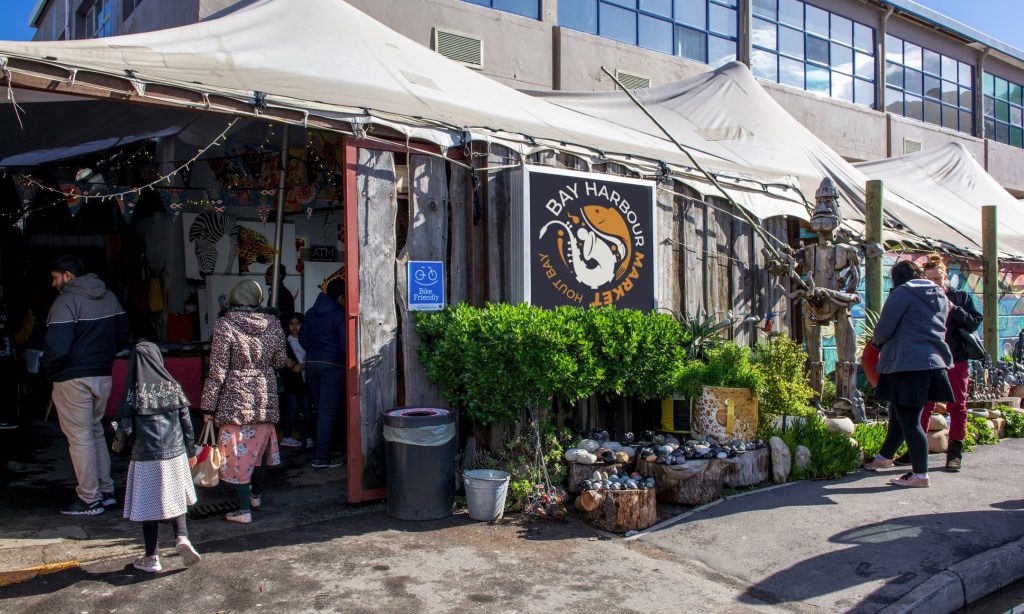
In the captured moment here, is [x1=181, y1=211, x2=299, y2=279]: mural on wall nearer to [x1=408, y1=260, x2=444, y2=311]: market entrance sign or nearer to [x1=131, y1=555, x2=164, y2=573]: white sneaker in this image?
[x1=408, y1=260, x2=444, y2=311]: market entrance sign

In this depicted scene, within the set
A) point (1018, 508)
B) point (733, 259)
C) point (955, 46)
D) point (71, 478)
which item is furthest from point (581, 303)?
point (955, 46)

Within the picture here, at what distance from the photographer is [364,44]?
859cm

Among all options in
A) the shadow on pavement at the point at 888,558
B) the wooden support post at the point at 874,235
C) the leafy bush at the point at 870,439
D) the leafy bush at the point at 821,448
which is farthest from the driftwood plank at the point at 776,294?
the shadow on pavement at the point at 888,558

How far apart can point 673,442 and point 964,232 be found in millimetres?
8945

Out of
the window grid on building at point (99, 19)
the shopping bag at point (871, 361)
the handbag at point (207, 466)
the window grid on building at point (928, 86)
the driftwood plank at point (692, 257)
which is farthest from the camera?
the window grid on building at point (928, 86)

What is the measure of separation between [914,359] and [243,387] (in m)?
5.34

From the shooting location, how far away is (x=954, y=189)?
50.5 feet

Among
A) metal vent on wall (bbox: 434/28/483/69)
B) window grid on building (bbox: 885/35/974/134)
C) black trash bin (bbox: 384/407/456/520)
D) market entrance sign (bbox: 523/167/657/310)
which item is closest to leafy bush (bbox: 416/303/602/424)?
black trash bin (bbox: 384/407/456/520)

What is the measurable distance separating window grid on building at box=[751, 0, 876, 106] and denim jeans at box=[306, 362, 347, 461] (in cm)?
1467

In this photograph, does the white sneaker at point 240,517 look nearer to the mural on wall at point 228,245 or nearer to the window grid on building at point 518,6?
the mural on wall at point 228,245

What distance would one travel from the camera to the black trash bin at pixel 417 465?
5.90 m

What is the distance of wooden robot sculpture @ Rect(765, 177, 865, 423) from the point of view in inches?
310

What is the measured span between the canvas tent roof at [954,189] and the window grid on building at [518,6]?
A: 6.77 m

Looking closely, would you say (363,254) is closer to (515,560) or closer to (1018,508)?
(515,560)
